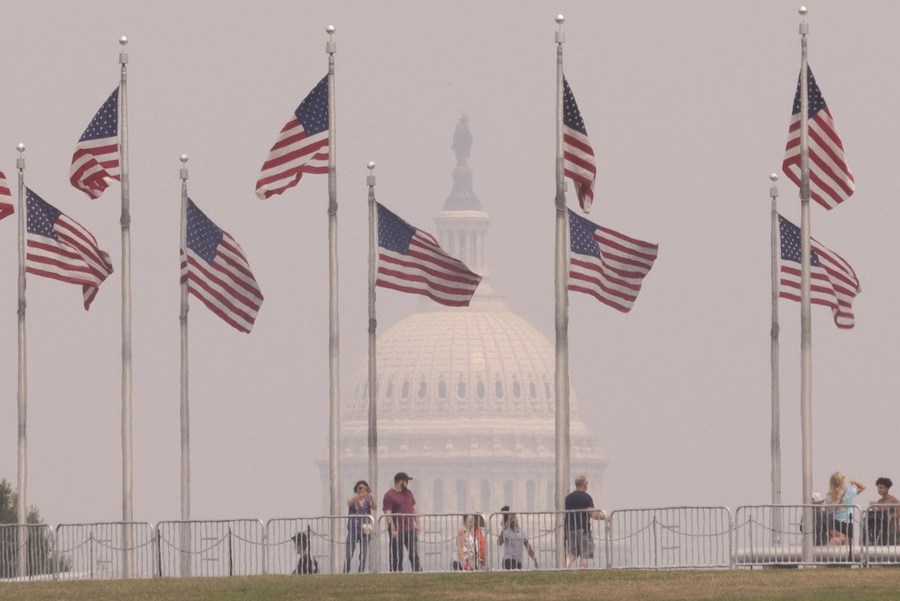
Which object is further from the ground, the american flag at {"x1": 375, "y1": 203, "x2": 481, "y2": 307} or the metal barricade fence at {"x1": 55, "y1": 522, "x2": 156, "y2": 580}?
the american flag at {"x1": 375, "y1": 203, "x2": 481, "y2": 307}

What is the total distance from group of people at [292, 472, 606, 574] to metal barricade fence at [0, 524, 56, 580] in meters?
6.47

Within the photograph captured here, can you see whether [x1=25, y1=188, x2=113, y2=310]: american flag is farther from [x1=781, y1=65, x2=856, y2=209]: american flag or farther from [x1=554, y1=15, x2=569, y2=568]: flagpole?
[x1=781, y1=65, x2=856, y2=209]: american flag

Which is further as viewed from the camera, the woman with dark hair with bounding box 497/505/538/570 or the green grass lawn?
the woman with dark hair with bounding box 497/505/538/570

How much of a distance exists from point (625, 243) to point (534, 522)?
6508mm

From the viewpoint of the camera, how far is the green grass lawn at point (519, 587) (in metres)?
54.5

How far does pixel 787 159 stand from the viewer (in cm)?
6850

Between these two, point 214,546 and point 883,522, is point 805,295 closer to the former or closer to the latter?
point 883,522

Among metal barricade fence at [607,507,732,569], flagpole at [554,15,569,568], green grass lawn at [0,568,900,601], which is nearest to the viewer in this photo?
green grass lawn at [0,568,900,601]

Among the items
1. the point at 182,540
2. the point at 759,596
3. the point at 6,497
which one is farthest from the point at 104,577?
the point at 6,497

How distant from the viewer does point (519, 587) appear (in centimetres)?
Result: 5653

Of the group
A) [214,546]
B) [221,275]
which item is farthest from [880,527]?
[221,275]

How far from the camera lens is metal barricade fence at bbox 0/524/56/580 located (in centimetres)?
6881

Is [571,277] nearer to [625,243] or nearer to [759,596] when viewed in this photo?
[625,243]

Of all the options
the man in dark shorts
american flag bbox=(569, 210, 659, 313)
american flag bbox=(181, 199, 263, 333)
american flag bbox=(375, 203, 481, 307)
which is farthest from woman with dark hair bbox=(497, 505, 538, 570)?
american flag bbox=(181, 199, 263, 333)
